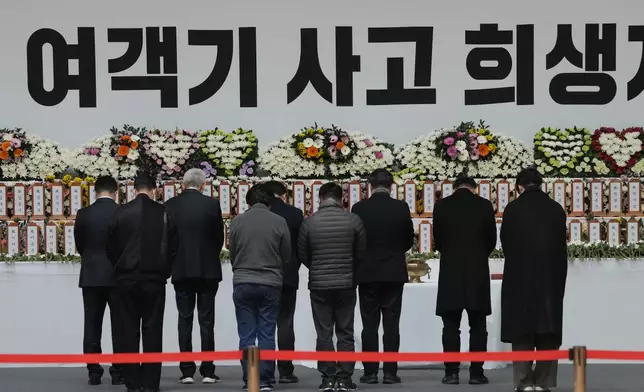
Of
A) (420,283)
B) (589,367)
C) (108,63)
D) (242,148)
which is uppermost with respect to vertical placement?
(108,63)

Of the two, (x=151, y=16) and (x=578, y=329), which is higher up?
(x=151, y=16)

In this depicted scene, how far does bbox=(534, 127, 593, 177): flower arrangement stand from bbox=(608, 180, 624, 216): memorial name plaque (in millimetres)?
446

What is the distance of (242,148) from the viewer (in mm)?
14664

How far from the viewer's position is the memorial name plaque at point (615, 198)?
46.5ft

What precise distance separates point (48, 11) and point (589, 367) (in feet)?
22.7

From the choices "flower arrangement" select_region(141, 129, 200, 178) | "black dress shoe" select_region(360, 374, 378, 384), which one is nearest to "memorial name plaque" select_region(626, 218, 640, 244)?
"black dress shoe" select_region(360, 374, 378, 384)

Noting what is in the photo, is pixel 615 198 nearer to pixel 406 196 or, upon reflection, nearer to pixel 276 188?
pixel 406 196

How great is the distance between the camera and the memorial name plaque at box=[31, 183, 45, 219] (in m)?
14.2

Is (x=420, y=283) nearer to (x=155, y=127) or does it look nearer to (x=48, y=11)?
(x=155, y=127)

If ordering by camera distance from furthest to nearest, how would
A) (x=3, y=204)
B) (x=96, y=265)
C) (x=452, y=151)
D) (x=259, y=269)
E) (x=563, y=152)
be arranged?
1. (x=563, y=152)
2. (x=452, y=151)
3. (x=3, y=204)
4. (x=96, y=265)
5. (x=259, y=269)

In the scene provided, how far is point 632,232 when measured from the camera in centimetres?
1383

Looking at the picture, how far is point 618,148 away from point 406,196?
7.49 feet

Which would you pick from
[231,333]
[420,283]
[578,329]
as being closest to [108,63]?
[231,333]

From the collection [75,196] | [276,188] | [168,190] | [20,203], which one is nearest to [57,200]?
[75,196]
